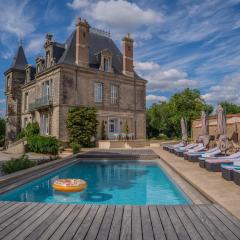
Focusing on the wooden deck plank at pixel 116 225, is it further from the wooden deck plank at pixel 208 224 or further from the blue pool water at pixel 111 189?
the blue pool water at pixel 111 189

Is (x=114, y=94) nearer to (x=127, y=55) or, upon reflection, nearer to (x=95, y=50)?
(x=127, y=55)

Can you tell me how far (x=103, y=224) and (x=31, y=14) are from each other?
894 centimetres

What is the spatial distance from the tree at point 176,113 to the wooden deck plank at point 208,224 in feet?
119

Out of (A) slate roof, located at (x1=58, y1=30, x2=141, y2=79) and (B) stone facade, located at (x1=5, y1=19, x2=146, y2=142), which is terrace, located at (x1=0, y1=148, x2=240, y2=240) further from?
(A) slate roof, located at (x1=58, y1=30, x2=141, y2=79)

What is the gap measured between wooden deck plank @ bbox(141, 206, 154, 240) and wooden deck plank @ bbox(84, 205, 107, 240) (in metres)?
0.69

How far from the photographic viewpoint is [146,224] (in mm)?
4445

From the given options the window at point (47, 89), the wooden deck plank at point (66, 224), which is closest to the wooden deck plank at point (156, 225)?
the wooden deck plank at point (66, 224)

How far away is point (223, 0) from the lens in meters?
10.1

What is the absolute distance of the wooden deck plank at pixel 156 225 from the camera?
392 cm

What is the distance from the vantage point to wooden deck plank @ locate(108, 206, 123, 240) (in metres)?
3.95

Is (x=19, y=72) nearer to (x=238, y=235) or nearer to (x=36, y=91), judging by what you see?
(x=36, y=91)

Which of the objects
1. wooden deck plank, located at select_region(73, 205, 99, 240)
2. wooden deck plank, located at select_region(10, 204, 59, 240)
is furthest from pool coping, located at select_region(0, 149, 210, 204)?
wooden deck plank, located at select_region(10, 204, 59, 240)

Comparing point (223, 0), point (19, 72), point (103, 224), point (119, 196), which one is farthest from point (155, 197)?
point (19, 72)

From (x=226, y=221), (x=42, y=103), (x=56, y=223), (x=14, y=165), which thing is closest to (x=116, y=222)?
(x=56, y=223)
